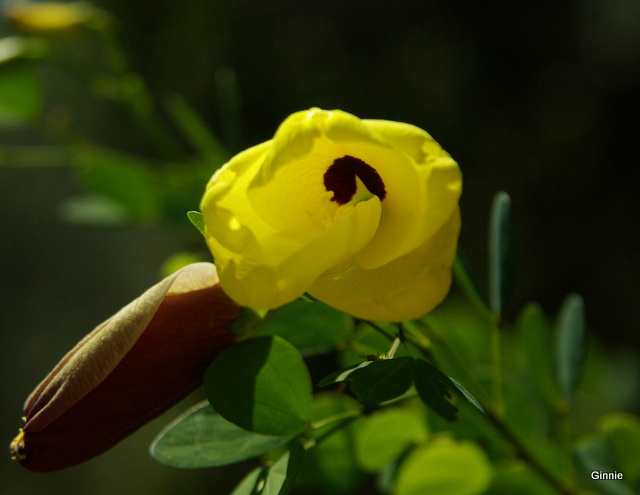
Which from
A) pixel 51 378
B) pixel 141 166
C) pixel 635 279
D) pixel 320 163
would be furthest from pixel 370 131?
pixel 635 279

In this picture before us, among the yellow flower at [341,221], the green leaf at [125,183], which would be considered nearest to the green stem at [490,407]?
the yellow flower at [341,221]

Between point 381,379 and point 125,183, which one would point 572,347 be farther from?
point 125,183

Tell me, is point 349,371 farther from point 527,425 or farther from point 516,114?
point 516,114

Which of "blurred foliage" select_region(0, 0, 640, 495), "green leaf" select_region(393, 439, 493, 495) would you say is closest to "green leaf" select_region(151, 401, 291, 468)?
"blurred foliage" select_region(0, 0, 640, 495)

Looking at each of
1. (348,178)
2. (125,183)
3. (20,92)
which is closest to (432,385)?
(348,178)

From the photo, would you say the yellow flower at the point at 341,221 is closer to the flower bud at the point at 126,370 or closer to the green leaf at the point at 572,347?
the flower bud at the point at 126,370

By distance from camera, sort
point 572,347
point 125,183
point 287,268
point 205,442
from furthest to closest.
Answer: point 125,183
point 572,347
point 205,442
point 287,268
